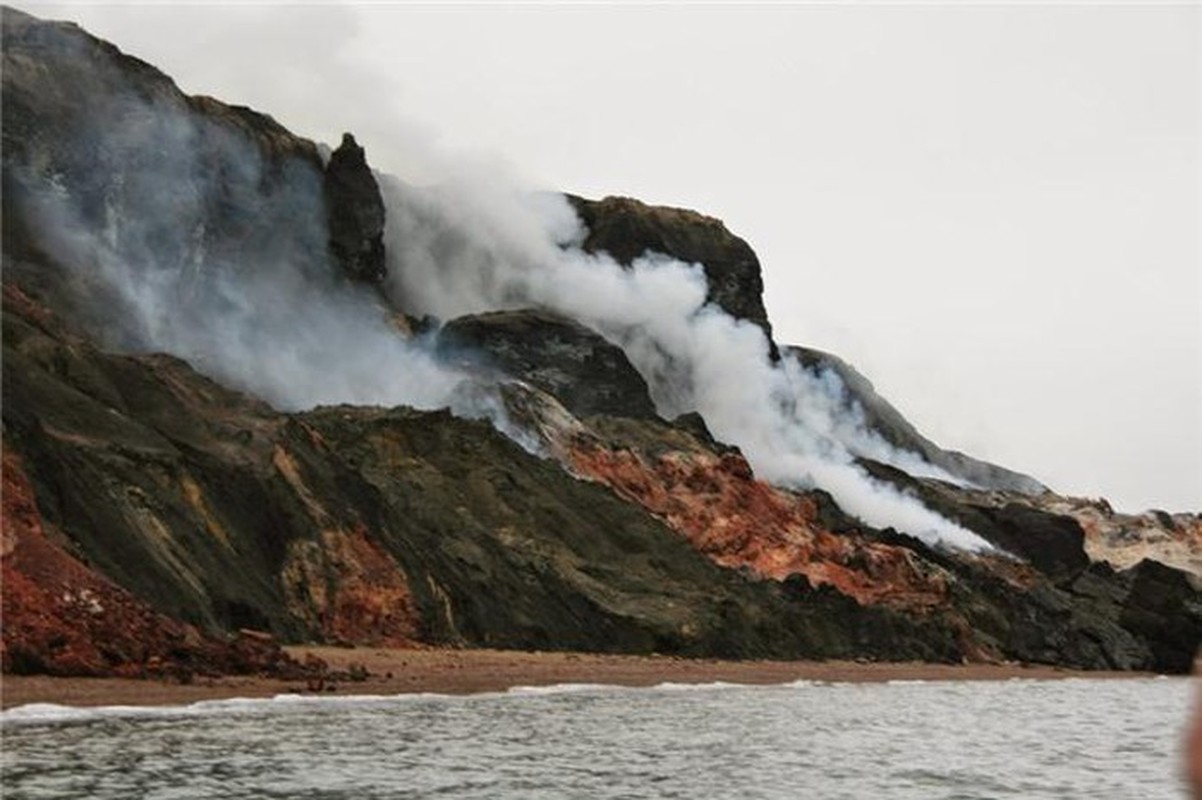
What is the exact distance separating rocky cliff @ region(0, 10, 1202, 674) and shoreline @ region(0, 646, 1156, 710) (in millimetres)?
1493

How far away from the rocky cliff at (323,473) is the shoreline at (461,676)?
1.49 metres

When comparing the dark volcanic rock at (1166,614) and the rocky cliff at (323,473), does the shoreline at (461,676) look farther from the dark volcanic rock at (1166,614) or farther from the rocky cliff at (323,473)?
the dark volcanic rock at (1166,614)

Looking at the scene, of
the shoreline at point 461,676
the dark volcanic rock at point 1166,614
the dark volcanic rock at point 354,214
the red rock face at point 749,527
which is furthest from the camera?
the dark volcanic rock at point 354,214

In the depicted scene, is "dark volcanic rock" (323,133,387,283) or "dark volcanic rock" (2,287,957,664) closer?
"dark volcanic rock" (2,287,957,664)

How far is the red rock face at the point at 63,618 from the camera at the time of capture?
37312mm

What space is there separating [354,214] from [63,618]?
126629 mm

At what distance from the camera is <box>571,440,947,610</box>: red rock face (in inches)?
5098

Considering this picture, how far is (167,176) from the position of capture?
132 meters

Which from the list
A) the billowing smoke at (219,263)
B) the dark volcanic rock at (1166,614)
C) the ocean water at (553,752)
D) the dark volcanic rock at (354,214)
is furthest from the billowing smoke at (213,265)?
the ocean water at (553,752)

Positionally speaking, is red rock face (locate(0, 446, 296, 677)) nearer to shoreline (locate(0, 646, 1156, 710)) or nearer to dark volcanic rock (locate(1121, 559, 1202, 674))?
shoreline (locate(0, 646, 1156, 710))

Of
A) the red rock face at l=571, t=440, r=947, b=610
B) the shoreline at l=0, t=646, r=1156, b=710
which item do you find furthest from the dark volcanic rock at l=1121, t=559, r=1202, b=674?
the shoreline at l=0, t=646, r=1156, b=710

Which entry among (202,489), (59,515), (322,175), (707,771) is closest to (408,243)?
(322,175)

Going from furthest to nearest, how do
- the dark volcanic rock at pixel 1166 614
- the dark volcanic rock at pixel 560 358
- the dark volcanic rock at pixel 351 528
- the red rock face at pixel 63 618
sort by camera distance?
the dark volcanic rock at pixel 560 358 < the dark volcanic rock at pixel 1166 614 < the dark volcanic rock at pixel 351 528 < the red rock face at pixel 63 618

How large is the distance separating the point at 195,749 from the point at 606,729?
14772 mm
